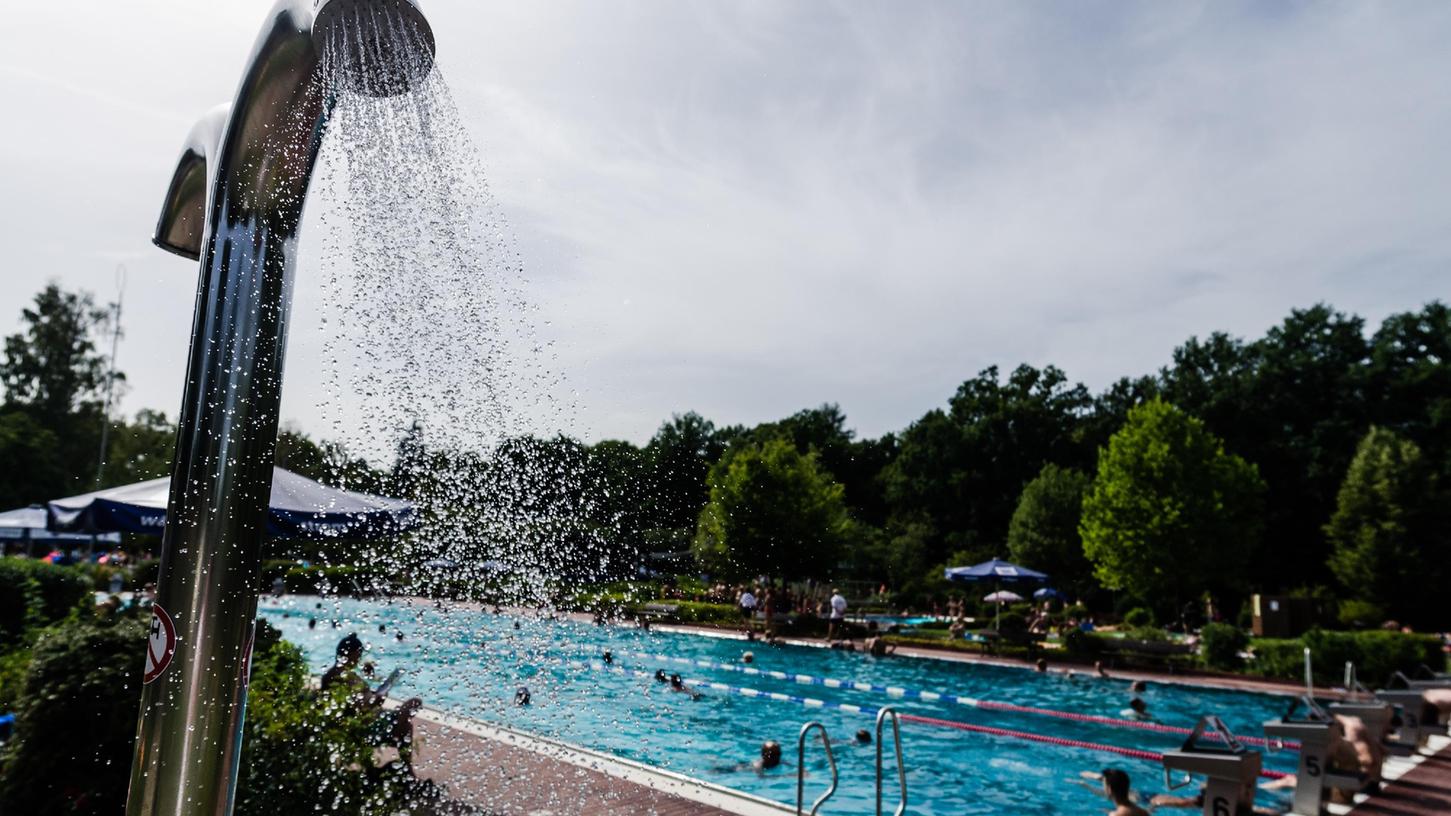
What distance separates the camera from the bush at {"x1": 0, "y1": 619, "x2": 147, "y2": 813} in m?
3.97

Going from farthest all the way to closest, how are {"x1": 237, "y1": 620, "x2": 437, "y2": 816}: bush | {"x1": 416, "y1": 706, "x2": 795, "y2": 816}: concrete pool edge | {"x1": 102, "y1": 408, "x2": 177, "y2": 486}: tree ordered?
1. {"x1": 102, "y1": 408, "x2": 177, "y2": 486}: tree
2. {"x1": 416, "y1": 706, "x2": 795, "y2": 816}: concrete pool edge
3. {"x1": 237, "y1": 620, "x2": 437, "y2": 816}: bush

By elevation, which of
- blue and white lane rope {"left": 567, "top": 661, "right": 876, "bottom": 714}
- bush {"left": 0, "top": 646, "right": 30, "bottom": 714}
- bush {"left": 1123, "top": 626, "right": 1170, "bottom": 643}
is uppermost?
bush {"left": 0, "top": 646, "right": 30, "bottom": 714}

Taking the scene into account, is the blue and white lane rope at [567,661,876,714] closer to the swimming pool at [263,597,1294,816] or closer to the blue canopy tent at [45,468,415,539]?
the swimming pool at [263,597,1294,816]

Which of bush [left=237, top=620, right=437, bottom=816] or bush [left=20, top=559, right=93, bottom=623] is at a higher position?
bush [left=237, top=620, right=437, bottom=816]

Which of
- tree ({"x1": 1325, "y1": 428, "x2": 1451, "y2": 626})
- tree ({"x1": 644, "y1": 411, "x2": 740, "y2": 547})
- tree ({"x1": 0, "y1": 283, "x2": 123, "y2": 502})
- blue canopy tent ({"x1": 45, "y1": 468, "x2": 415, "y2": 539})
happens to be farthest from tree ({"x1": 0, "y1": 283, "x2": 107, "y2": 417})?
tree ({"x1": 1325, "y1": 428, "x2": 1451, "y2": 626})

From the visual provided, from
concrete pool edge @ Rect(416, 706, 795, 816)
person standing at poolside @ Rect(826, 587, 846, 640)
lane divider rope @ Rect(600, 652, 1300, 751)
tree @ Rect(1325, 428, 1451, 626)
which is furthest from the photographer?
tree @ Rect(1325, 428, 1451, 626)

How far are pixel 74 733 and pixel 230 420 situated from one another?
3.67 meters

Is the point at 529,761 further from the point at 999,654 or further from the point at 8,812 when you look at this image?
the point at 999,654

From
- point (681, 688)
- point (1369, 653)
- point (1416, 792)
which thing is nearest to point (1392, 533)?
point (1369, 653)

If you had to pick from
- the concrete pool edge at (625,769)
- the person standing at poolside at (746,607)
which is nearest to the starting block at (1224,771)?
the concrete pool edge at (625,769)

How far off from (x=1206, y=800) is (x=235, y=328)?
27.4 ft

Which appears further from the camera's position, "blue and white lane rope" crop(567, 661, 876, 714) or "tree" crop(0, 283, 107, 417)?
"tree" crop(0, 283, 107, 417)

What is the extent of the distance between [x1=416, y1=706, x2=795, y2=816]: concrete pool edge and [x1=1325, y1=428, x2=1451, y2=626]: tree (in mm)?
41278

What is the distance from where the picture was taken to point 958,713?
57.4ft
